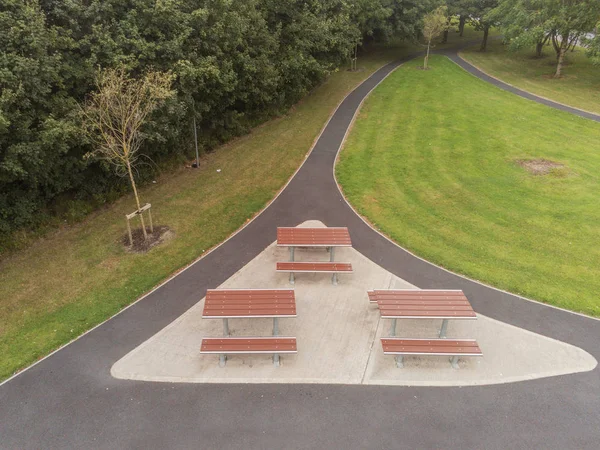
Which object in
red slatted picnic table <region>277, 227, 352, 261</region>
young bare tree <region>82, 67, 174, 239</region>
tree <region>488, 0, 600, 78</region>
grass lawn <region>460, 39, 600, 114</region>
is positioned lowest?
red slatted picnic table <region>277, 227, 352, 261</region>

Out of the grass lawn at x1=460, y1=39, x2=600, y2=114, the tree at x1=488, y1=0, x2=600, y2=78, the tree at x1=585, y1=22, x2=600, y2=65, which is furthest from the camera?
the tree at x1=488, y1=0, x2=600, y2=78

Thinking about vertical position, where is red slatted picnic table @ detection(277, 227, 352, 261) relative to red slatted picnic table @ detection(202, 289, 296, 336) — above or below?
above

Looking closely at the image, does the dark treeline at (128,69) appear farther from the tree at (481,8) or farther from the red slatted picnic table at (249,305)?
the tree at (481,8)

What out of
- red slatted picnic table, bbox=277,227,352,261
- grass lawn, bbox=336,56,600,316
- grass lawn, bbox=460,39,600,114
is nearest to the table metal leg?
red slatted picnic table, bbox=277,227,352,261

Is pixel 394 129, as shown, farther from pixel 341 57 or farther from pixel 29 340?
pixel 29 340

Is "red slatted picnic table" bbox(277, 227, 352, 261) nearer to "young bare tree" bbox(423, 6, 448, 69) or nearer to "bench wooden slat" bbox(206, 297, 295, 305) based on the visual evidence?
"bench wooden slat" bbox(206, 297, 295, 305)

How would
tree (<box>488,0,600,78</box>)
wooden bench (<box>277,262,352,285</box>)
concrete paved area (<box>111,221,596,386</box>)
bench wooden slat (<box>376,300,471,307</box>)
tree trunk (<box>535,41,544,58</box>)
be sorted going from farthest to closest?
tree trunk (<box>535,41,544,58</box>) → tree (<box>488,0,600,78</box>) → wooden bench (<box>277,262,352,285</box>) → bench wooden slat (<box>376,300,471,307</box>) → concrete paved area (<box>111,221,596,386</box>)

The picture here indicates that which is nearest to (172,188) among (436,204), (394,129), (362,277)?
(362,277)

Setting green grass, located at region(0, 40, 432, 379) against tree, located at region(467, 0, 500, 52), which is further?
tree, located at region(467, 0, 500, 52)
